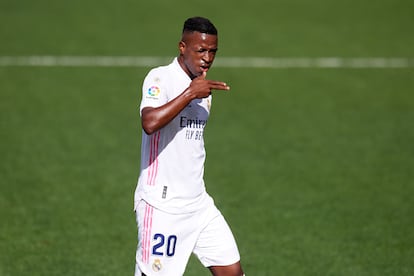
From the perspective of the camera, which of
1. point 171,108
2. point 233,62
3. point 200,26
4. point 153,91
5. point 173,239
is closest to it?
point 171,108

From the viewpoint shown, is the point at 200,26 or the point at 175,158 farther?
the point at 175,158

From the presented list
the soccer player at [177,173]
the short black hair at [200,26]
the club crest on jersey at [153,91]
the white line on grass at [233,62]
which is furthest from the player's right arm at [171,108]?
the white line on grass at [233,62]

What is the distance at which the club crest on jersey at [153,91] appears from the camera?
6.64 metres

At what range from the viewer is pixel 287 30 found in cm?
2303

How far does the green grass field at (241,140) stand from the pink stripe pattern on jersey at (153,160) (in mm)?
3149

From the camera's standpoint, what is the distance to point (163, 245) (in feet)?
23.3

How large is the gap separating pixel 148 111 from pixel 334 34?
663 inches

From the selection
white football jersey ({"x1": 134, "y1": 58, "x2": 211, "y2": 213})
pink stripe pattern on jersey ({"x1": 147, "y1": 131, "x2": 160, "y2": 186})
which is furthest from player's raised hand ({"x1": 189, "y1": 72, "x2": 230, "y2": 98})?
pink stripe pattern on jersey ({"x1": 147, "y1": 131, "x2": 160, "y2": 186})

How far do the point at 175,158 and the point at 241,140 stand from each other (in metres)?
8.38

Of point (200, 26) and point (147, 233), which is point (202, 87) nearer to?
point (200, 26)

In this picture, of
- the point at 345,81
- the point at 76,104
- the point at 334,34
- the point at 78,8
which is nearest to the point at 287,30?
the point at 334,34

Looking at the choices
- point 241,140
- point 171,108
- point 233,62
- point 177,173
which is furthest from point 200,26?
point 233,62

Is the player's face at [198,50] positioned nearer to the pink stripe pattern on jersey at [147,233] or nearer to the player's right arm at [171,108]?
the player's right arm at [171,108]

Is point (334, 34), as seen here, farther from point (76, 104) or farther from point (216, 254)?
point (216, 254)
